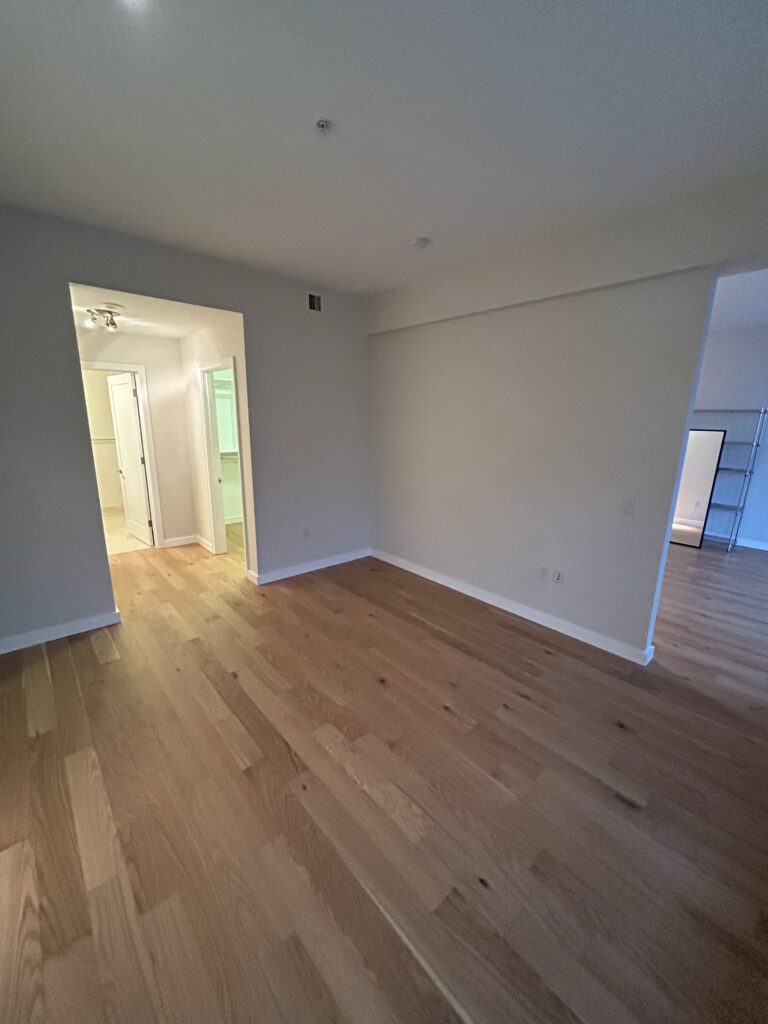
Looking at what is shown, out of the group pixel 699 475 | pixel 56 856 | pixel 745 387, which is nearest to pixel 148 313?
pixel 56 856

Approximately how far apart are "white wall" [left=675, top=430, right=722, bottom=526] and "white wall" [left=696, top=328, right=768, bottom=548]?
280 mm

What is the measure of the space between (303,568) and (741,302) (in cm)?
526

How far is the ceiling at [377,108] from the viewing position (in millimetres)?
1234

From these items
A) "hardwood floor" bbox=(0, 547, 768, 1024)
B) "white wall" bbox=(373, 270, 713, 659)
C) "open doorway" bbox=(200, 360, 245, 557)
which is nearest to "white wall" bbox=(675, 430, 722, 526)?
"hardwood floor" bbox=(0, 547, 768, 1024)

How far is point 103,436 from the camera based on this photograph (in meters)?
6.77

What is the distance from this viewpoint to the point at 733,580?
4.20m

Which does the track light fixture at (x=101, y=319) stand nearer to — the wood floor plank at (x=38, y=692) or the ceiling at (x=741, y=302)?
the wood floor plank at (x=38, y=692)

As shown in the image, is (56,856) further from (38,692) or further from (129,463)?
(129,463)

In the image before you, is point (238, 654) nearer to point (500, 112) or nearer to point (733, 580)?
point (500, 112)

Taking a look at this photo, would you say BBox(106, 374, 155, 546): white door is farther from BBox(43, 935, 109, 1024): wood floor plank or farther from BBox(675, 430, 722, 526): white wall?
BBox(675, 430, 722, 526): white wall

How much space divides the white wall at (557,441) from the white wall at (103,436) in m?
5.30

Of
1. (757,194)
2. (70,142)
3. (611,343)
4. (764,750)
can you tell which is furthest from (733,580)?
(70,142)

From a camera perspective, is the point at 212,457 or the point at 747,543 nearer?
the point at 212,457

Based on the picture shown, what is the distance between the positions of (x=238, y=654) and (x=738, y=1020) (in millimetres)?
2620
